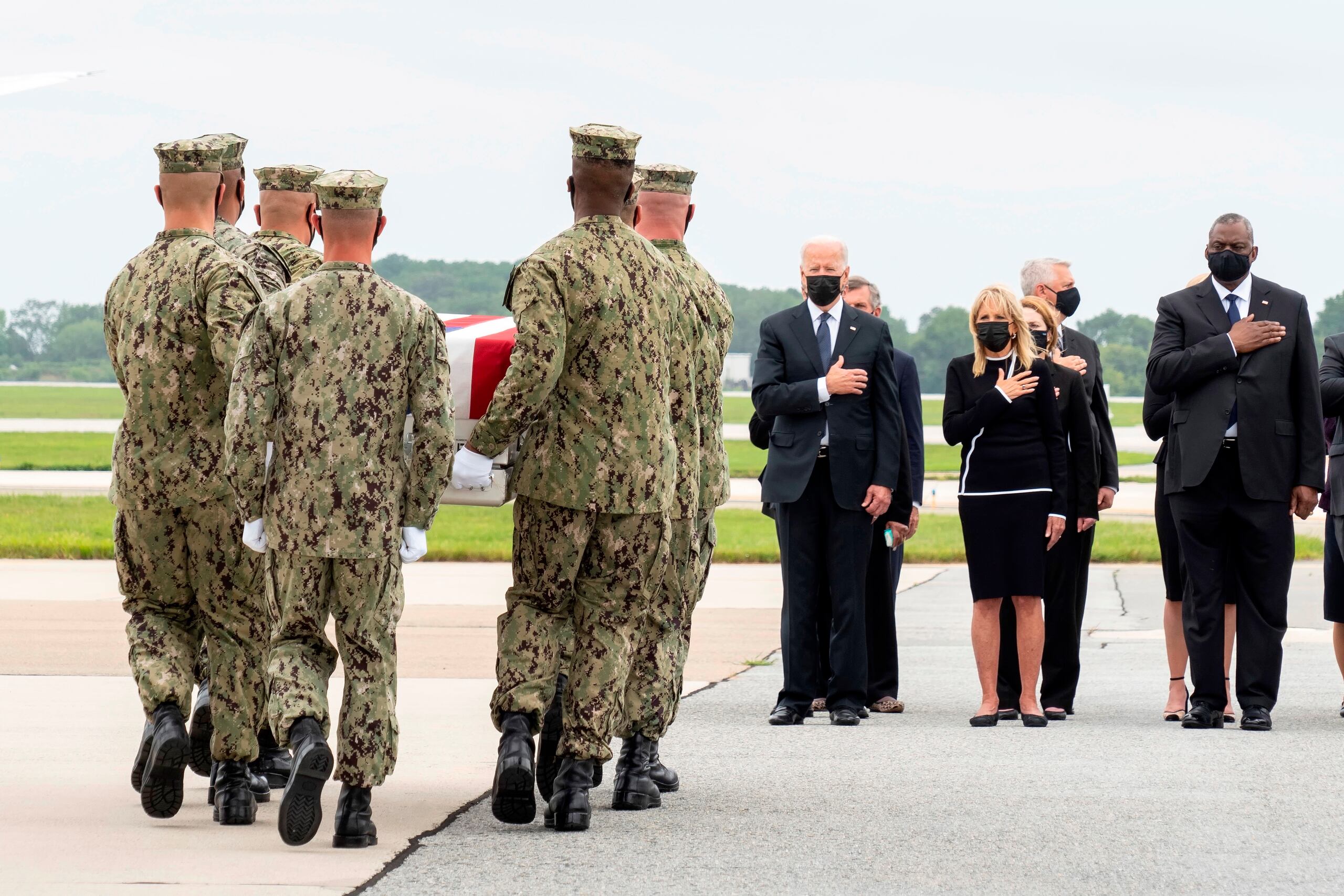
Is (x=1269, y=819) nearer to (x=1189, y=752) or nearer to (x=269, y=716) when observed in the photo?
(x=1189, y=752)

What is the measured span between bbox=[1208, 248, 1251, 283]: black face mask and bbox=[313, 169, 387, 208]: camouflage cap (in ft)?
15.2

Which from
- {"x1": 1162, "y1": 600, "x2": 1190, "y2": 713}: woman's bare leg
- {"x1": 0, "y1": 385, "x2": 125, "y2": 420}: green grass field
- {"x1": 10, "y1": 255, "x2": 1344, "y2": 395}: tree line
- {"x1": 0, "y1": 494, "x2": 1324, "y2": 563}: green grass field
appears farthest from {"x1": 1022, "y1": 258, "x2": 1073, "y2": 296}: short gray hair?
{"x1": 10, "y1": 255, "x2": 1344, "y2": 395}: tree line

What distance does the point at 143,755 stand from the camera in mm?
6113

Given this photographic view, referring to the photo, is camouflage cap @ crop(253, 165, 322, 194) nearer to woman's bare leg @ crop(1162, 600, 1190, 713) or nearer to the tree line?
woman's bare leg @ crop(1162, 600, 1190, 713)

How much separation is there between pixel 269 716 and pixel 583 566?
3.83 ft

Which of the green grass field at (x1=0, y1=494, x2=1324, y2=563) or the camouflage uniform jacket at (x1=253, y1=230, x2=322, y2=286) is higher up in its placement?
the camouflage uniform jacket at (x1=253, y1=230, x2=322, y2=286)

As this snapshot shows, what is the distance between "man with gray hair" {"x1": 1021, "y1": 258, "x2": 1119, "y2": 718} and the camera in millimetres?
9594

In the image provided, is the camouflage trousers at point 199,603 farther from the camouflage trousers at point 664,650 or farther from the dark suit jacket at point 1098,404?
the dark suit jacket at point 1098,404

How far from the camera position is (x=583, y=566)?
619 centimetres

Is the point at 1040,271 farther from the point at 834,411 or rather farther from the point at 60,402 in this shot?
the point at 60,402

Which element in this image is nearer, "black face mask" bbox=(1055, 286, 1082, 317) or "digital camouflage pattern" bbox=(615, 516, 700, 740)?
"digital camouflage pattern" bbox=(615, 516, 700, 740)

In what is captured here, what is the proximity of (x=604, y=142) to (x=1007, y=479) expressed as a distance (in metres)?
3.57

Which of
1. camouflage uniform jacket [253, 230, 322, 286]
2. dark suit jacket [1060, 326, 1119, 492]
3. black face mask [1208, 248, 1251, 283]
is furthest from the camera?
dark suit jacket [1060, 326, 1119, 492]

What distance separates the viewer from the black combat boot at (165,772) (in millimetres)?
5836
